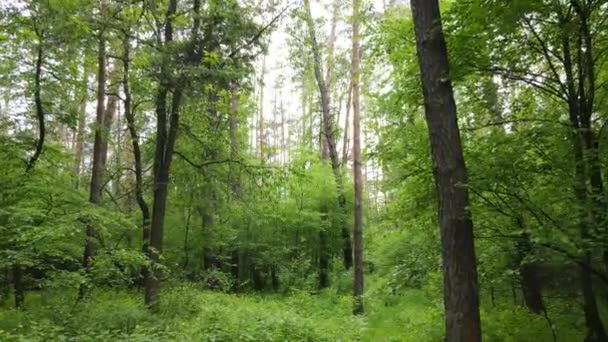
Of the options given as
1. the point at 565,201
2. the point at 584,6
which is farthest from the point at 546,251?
the point at 584,6

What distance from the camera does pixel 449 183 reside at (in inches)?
191

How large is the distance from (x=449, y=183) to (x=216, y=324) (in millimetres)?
4394

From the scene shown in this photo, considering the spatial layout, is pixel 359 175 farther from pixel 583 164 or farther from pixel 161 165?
pixel 583 164

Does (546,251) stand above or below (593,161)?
below

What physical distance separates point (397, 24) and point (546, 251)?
407 centimetres

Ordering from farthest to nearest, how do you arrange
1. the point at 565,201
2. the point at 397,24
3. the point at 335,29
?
1. the point at 335,29
2. the point at 397,24
3. the point at 565,201

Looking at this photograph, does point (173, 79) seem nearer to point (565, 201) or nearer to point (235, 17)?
point (235, 17)

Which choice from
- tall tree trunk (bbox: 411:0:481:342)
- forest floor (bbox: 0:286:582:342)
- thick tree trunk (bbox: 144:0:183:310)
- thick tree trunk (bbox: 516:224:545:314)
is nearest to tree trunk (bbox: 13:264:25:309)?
forest floor (bbox: 0:286:582:342)

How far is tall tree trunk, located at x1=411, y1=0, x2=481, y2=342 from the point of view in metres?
4.63

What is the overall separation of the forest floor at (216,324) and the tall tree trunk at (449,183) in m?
2.68

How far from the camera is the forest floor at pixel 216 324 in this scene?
6.63 m

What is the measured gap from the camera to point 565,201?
530 centimetres

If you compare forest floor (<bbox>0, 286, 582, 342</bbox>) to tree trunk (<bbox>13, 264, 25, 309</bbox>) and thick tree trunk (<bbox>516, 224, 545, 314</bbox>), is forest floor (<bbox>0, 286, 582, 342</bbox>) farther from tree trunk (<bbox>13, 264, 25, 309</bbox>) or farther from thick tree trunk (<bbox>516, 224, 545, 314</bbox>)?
thick tree trunk (<bbox>516, 224, 545, 314</bbox>)

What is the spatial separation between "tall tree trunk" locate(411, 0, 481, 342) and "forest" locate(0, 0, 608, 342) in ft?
0.06
